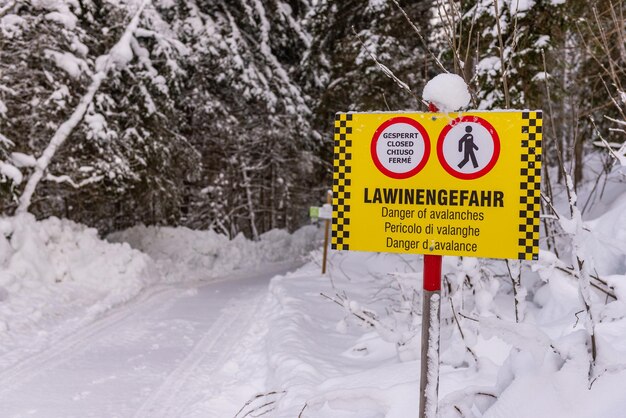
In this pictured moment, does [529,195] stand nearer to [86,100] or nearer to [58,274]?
[58,274]

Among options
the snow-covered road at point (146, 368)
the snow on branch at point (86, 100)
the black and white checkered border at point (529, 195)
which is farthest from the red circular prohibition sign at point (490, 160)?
the snow on branch at point (86, 100)

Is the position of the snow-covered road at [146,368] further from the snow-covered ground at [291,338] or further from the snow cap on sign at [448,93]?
Result: the snow cap on sign at [448,93]

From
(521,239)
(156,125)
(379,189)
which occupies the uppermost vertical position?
(156,125)

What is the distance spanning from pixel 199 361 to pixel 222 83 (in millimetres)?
14179

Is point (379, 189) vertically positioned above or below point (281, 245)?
above

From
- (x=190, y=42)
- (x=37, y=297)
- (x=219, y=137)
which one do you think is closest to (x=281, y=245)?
(x=219, y=137)

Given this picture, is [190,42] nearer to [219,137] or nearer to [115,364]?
[219,137]

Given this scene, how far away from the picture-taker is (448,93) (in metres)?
2.48

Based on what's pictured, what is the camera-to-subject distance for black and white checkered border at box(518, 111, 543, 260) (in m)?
2.46

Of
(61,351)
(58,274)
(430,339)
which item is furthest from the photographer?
(58,274)

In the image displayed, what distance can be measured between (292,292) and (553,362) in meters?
7.32

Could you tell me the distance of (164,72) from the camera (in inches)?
567

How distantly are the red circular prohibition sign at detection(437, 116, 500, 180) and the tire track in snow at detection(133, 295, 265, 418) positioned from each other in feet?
11.6

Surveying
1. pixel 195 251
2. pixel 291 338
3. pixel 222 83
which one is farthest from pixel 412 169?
pixel 222 83
